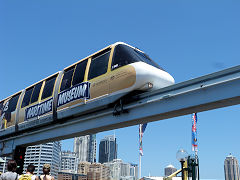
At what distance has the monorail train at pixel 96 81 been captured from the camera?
10508 mm

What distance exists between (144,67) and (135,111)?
1.80 meters

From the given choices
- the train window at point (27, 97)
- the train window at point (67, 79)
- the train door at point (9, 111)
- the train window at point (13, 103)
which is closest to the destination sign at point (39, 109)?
the train window at point (27, 97)

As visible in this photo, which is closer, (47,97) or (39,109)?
(47,97)

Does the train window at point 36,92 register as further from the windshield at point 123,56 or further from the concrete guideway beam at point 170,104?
the windshield at point 123,56

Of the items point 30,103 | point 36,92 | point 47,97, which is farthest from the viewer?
point 30,103

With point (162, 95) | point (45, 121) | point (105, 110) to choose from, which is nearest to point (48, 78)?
point (45, 121)

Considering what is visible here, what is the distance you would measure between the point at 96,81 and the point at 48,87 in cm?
437

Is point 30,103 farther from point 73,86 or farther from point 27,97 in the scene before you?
point 73,86

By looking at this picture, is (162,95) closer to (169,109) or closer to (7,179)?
(169,109)

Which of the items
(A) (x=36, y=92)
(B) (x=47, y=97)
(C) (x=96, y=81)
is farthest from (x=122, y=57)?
(A) (x=36, y=92)

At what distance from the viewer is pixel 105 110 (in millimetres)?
12008

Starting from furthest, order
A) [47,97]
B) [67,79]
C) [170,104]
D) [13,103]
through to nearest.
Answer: [13,103]
[47,97]
[67,79]
[170,104]

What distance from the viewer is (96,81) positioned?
11672 mm

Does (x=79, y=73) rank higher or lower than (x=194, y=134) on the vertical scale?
higher
